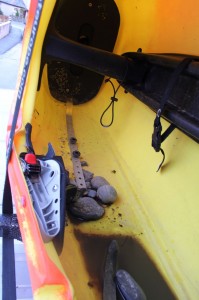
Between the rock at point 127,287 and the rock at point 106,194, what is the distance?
404 mm

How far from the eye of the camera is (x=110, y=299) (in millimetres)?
951

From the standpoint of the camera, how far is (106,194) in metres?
1.40

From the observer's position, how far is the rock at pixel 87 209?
4.16 feet

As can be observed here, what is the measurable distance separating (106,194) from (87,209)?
0.14 metres

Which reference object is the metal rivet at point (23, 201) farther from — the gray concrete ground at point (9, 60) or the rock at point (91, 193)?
the gray concrete ground at point (9, 60)

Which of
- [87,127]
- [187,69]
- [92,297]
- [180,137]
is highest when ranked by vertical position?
[187,69]

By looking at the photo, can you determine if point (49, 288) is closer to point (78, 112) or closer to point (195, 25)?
point (195, 25)

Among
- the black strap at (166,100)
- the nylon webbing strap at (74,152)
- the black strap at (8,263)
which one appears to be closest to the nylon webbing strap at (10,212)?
the black strap at (8,263)

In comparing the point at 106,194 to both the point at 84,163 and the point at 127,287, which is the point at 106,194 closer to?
the point at 84,163

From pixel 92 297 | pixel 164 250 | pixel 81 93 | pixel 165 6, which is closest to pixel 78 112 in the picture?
pixel 81 93

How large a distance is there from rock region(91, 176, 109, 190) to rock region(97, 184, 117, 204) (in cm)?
3

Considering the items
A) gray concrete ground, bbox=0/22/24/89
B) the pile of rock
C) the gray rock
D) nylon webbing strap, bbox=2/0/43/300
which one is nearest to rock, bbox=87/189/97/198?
the pile of rock

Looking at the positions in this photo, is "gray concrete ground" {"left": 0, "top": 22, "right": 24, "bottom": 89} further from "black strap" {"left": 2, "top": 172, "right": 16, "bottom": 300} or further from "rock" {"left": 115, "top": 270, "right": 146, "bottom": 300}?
"rock" {"left": 115, "top": 270, "right": 146, "bottom": 300}

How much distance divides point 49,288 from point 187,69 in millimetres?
800
